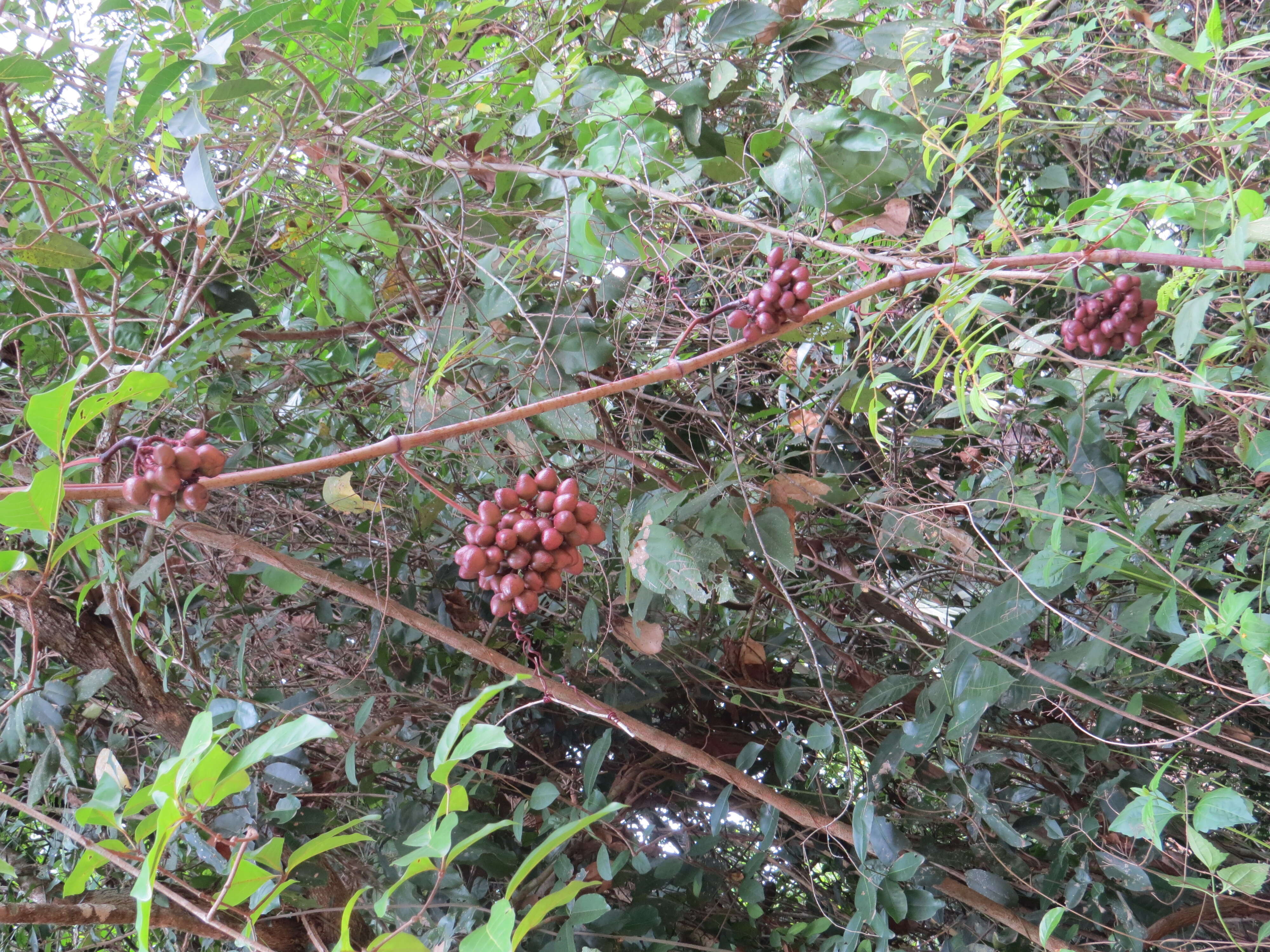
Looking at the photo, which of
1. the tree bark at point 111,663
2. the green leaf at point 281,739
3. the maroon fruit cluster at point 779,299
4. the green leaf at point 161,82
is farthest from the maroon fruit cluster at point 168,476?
the tree bark at point 111,663

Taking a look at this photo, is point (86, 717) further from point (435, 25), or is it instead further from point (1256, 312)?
point (1256, 312)

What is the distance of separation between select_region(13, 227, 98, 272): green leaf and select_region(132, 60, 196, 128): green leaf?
32 cm

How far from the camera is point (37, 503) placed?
1.80ft

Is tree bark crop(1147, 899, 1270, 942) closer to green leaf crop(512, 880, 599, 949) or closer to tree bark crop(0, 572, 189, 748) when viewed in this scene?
green leaf crop(512, 880, 599, 949)

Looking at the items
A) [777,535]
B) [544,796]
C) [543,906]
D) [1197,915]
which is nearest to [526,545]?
[543,906]

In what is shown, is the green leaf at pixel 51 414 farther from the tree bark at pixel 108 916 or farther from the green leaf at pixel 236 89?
the tree bark at pixel 108 916

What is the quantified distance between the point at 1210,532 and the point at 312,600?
4.54 ft

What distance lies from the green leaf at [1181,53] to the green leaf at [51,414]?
0.88 metres

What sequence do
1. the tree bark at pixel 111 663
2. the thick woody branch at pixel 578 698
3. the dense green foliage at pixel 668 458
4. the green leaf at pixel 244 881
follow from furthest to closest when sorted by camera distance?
1. the tree bark at pixel 111 663
2. the thick woody branch at pixel 578 698
3. the dense green foliage at pixel 668 458
4. the green leaf at pixel 244 881

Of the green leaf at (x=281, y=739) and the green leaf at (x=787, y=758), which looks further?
the green leaf at (x=787, y=758)

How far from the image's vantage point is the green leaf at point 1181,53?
2.35ft

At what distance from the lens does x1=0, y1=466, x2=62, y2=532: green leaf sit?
1.76ft

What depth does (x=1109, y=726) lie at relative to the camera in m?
1.02

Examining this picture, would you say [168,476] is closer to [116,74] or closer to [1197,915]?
[116,74]
